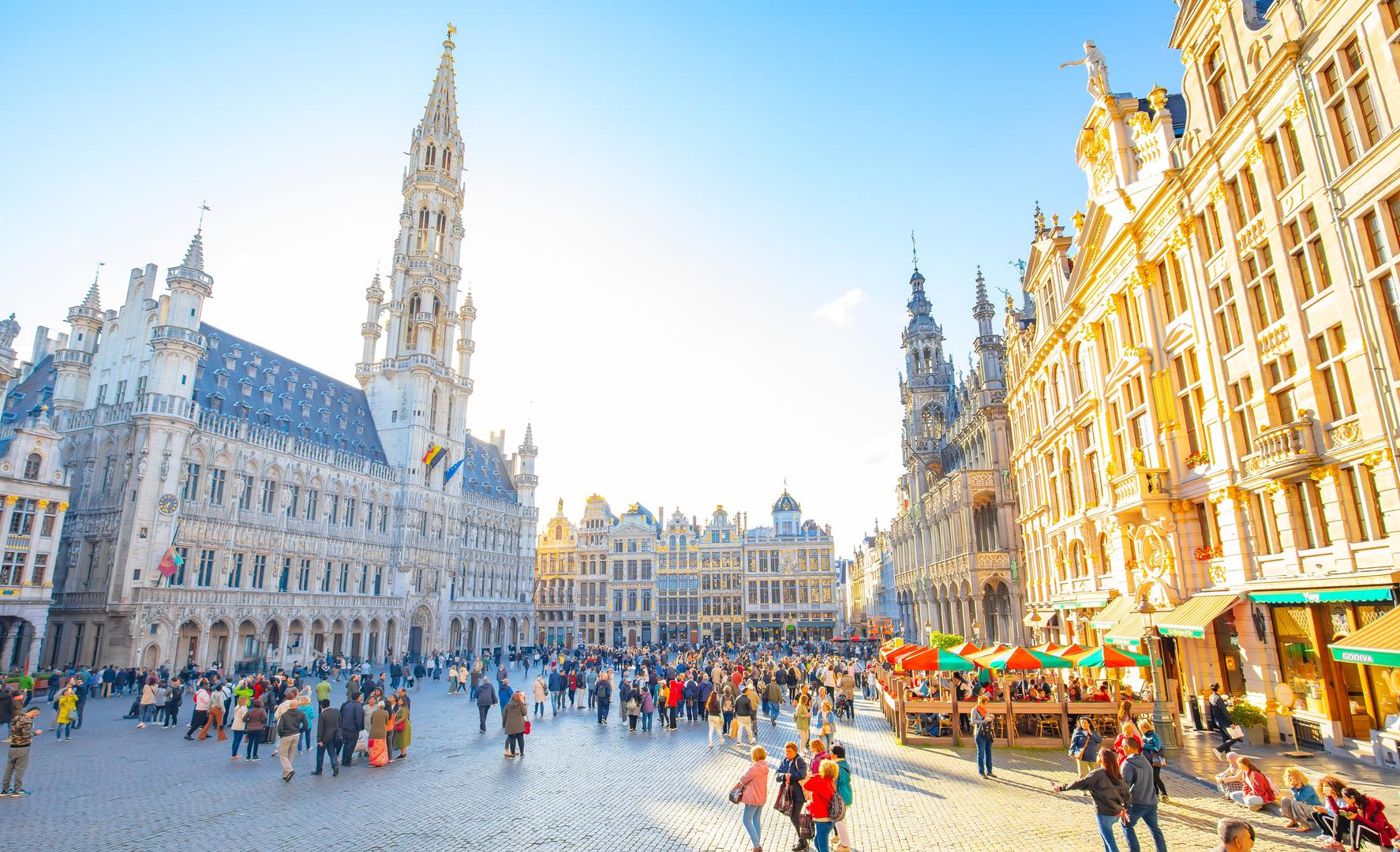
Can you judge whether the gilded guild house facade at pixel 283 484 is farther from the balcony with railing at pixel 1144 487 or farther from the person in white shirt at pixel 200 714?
the balcony with railing at pixel 1144 487

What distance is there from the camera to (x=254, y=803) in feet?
42.6

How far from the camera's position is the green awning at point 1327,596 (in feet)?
43.6

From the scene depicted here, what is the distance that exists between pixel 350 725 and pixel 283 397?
49.6m

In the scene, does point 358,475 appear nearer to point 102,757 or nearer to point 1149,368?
point 102,757

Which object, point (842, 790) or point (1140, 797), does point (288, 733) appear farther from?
point (1140, 797)

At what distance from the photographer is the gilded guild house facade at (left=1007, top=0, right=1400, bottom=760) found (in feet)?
45.5

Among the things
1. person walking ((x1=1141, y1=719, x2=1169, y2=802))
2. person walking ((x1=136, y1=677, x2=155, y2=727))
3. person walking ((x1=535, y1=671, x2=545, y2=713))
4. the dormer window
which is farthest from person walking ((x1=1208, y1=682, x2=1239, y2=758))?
person walking ((x1=136, y1=677, x2=155, y2=727))

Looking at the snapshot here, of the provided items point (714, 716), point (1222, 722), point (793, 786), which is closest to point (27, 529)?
point (714, 716)

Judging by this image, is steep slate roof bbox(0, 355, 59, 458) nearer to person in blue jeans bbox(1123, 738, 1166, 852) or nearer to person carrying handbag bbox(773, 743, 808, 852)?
person carrying handbag bbox(773, 743, 808, 852)

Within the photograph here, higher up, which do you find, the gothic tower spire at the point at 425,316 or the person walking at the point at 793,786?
the gothic tower spire at the point at 425,316

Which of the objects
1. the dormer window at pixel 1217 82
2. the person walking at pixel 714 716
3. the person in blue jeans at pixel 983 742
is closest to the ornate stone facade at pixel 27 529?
the person walking at pixel 714 716

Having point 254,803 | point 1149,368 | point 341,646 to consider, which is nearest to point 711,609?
point 341,646

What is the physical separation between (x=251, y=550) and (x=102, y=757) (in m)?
33.9

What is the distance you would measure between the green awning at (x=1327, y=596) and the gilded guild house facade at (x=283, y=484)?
4994 cm
